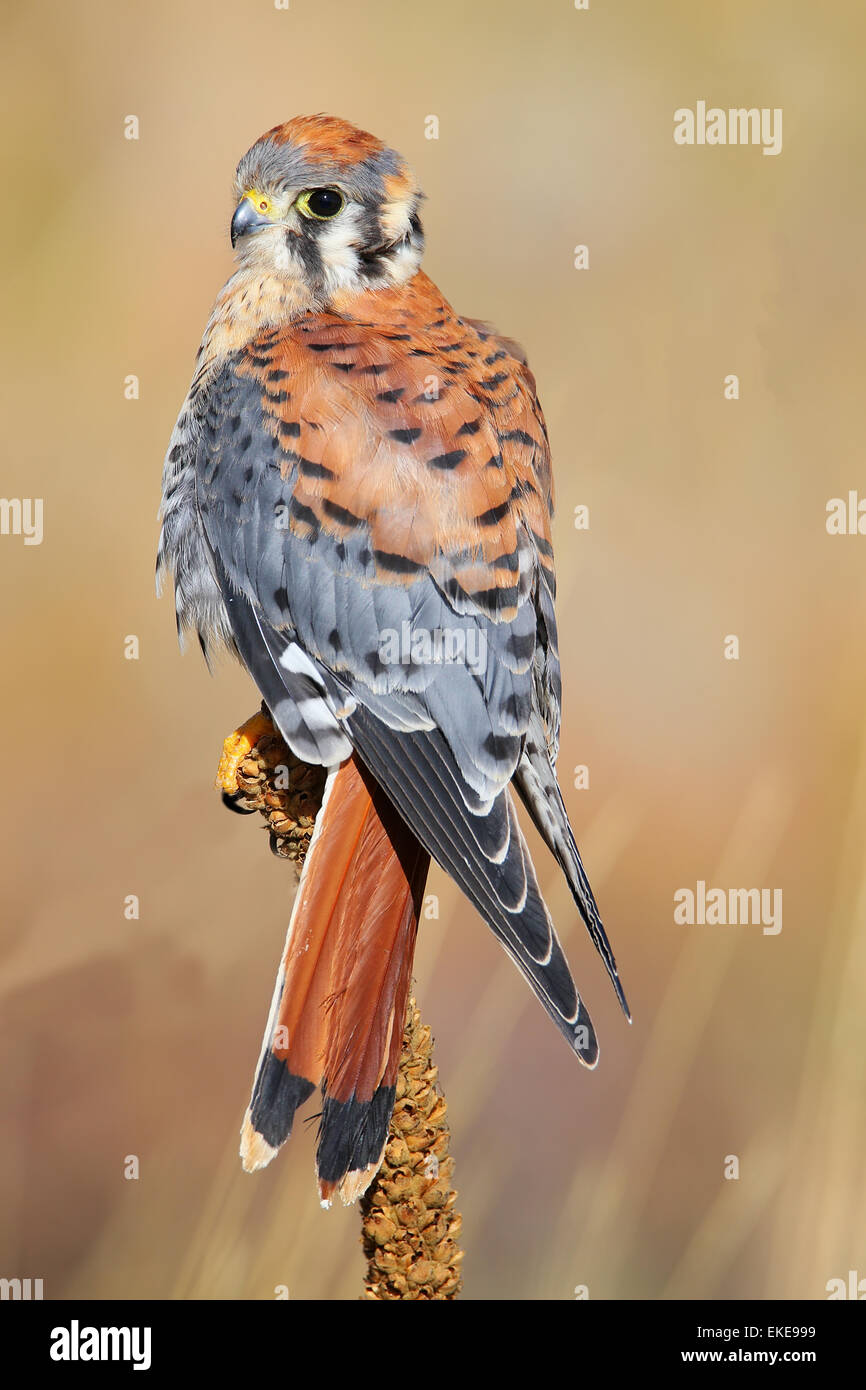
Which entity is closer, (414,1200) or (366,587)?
(414,1200)

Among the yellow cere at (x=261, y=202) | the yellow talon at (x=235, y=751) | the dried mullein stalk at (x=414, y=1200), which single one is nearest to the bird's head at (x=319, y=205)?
the yellow cere at (x=261, y=202)

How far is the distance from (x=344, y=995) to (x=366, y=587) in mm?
601

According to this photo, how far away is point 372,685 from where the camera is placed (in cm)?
179

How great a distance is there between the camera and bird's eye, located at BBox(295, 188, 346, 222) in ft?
6.88

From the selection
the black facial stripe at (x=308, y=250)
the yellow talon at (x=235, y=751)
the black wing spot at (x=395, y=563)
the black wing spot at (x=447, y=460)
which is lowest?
the yellow talon at (x=235, y=751)

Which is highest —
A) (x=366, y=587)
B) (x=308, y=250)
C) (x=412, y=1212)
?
(x=308, y=250)

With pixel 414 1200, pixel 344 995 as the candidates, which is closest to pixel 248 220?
pixel 344 995

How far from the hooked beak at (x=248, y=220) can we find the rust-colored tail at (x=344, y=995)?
1.01 m

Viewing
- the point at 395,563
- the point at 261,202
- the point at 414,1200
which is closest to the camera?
the point at 414,1200

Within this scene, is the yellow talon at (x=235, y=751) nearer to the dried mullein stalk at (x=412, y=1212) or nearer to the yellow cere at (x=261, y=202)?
the dried mullein stalk at (x=412, y=1212)

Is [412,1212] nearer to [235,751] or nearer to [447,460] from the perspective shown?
[235,751]

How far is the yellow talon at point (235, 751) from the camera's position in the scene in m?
1.87

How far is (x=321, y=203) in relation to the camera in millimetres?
2105

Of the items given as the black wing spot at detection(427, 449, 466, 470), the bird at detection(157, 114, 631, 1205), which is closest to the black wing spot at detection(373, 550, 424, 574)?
the bird at detection(157, 114, 631, 1205)
